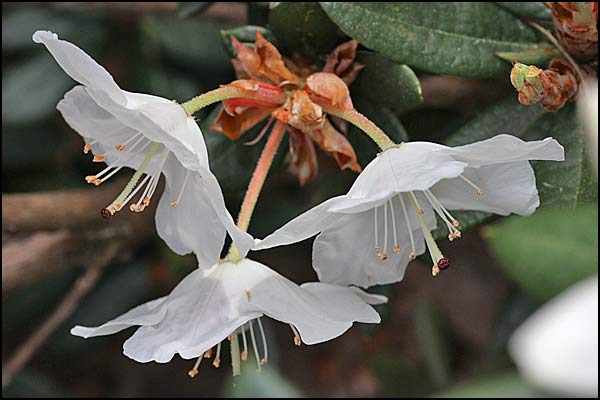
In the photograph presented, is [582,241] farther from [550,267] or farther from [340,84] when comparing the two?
[340,84]

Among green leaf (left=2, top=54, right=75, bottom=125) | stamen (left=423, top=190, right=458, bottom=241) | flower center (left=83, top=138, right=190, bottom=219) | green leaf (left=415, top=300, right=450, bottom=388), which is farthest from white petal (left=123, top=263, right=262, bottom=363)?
green leaf (left=415, top=300, right=450, bottom=388)

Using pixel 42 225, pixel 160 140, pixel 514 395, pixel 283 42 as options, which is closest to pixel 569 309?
pixel 514 395

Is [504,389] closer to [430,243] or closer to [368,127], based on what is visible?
[430,243]

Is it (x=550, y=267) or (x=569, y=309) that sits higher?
(x=569, y=309)

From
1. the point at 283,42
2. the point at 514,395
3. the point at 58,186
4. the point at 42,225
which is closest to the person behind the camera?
the point at 514,395

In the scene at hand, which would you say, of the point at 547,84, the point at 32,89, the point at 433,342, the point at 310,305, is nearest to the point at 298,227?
the point at 310,305
